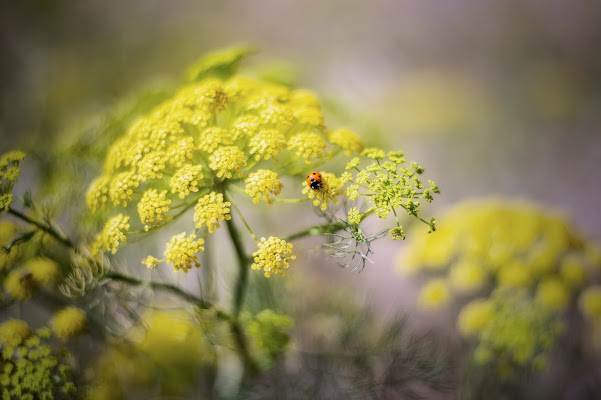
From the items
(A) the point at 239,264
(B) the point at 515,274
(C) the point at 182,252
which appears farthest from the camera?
(B) the point at 515,274

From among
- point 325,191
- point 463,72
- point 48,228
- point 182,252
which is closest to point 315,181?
point 325,191

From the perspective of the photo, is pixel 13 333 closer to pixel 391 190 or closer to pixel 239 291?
pixel 239 291

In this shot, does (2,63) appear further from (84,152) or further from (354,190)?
(354,190)

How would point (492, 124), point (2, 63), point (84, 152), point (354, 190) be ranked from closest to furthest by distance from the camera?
point (354, 190) → point (84, 152) → point (2, 63) → point (492, 124)

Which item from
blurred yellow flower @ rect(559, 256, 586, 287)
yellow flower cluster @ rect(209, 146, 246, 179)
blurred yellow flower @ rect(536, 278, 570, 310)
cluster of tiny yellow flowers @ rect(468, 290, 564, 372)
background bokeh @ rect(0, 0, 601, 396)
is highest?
background bokeh @ rect(0, 0, 601, 396)

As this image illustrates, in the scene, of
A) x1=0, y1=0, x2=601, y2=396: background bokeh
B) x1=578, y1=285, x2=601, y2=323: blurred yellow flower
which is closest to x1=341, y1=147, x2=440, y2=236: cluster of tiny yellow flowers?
x1=578, y1=285, x2=601, y2=323: blurred yellow flower

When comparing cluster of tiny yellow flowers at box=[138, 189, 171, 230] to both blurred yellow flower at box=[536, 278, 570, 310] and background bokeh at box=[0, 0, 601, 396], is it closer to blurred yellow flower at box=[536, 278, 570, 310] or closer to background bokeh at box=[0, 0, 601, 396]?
blurred yellow flower at box=[536, 278, 570, 310]

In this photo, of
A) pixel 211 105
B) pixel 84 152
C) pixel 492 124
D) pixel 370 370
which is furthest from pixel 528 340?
pixel 492 124
